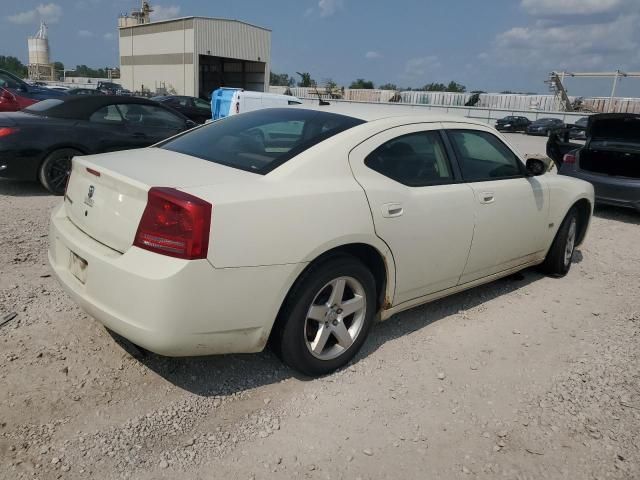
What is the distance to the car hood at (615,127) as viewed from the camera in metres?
8.07

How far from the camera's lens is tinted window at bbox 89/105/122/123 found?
7.41 m

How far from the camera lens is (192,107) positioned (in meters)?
22.0

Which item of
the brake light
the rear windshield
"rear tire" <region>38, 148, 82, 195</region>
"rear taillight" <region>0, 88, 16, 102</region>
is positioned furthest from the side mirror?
"rear taillight" <region>0, 88, 16, 102</region>

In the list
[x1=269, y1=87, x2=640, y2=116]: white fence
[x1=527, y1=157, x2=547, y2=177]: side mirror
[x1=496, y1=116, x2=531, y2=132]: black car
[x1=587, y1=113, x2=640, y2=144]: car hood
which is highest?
[x1=269, y1=87, x2=640, y2=116]: white fence

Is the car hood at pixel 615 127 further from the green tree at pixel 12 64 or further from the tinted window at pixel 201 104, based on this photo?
the green tree at pixel 12 64

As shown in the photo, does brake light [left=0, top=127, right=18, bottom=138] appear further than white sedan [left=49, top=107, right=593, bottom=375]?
Yes

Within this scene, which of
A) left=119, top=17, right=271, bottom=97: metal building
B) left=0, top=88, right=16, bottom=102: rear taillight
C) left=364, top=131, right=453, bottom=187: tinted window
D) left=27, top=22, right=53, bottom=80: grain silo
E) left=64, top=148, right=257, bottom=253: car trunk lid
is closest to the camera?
left=64, top=148, right=257, bottom=253: car trunk lid

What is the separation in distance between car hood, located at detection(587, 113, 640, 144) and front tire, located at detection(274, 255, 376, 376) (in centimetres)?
679

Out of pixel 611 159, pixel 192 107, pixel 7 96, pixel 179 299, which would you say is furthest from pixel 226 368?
pixel 192 107

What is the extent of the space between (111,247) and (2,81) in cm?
1462

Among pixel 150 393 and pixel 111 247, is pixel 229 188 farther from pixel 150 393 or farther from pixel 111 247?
pixel 150 393

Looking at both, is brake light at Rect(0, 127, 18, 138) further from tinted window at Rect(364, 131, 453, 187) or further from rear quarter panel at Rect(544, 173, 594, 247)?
rear quarter panel at Rect(544, 173, 594, 247)

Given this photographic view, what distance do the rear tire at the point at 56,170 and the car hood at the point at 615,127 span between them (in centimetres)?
791

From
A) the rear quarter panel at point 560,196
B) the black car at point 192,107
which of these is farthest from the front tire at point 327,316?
the black car at point 192,107
